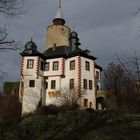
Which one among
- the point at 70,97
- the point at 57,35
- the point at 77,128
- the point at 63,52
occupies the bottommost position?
the point at 77,128

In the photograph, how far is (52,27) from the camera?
62.4 meters

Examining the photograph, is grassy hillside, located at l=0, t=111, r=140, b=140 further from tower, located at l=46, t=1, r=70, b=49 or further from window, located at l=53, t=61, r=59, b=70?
tower, located at l=46, t=1, r=70, b=49

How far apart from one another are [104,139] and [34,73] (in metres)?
34.2

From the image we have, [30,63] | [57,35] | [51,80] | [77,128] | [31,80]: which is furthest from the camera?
[57,35]

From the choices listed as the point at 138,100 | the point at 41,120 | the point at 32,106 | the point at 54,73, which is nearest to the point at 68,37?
the point at 54,73

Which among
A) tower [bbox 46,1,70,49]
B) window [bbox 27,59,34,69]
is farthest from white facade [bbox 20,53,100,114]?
tower [bbox 46,1,70,49]

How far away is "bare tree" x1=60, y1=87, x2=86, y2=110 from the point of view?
4678 cm

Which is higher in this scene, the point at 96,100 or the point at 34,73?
the point at 34,73

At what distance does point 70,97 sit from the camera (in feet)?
157

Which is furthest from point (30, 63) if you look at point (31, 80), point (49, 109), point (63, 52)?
point (49, 109)

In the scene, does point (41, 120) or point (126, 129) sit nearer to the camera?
point (126, 129)

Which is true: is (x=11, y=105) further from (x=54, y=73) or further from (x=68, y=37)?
(x=68, y=37)

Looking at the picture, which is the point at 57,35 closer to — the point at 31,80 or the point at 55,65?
the point at 55,65

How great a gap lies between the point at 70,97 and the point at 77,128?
77.2 feet
